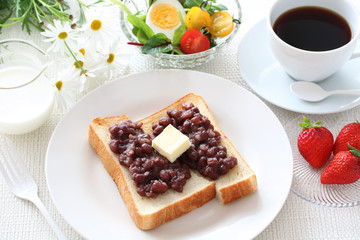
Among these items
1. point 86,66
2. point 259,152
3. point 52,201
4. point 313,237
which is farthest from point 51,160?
point 313,237

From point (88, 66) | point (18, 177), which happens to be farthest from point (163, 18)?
point (18, 177)

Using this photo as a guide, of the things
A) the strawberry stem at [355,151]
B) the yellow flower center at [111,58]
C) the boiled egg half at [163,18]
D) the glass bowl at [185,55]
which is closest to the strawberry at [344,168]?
the strawberry stem at [355,151]

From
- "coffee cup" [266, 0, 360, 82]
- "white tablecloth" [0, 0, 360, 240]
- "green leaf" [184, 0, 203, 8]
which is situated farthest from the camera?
"green leaf" [184, 0, 203, 8]

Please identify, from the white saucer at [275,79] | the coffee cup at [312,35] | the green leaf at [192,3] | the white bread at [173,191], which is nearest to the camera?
the white bread at [173,191]

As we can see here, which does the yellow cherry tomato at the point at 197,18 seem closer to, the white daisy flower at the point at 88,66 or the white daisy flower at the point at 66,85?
the white daisy flower at the point at 88,66

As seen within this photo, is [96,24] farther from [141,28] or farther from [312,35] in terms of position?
[312,35]

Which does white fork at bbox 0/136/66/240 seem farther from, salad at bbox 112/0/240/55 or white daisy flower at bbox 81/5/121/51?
salad at bbox 112/0/240/55

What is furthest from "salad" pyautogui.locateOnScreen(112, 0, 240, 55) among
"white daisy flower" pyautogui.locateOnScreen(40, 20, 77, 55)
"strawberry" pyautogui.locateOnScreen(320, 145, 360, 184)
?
"strawberry" pyautogui.locateOnScreen(320, 145, 360, 184)
